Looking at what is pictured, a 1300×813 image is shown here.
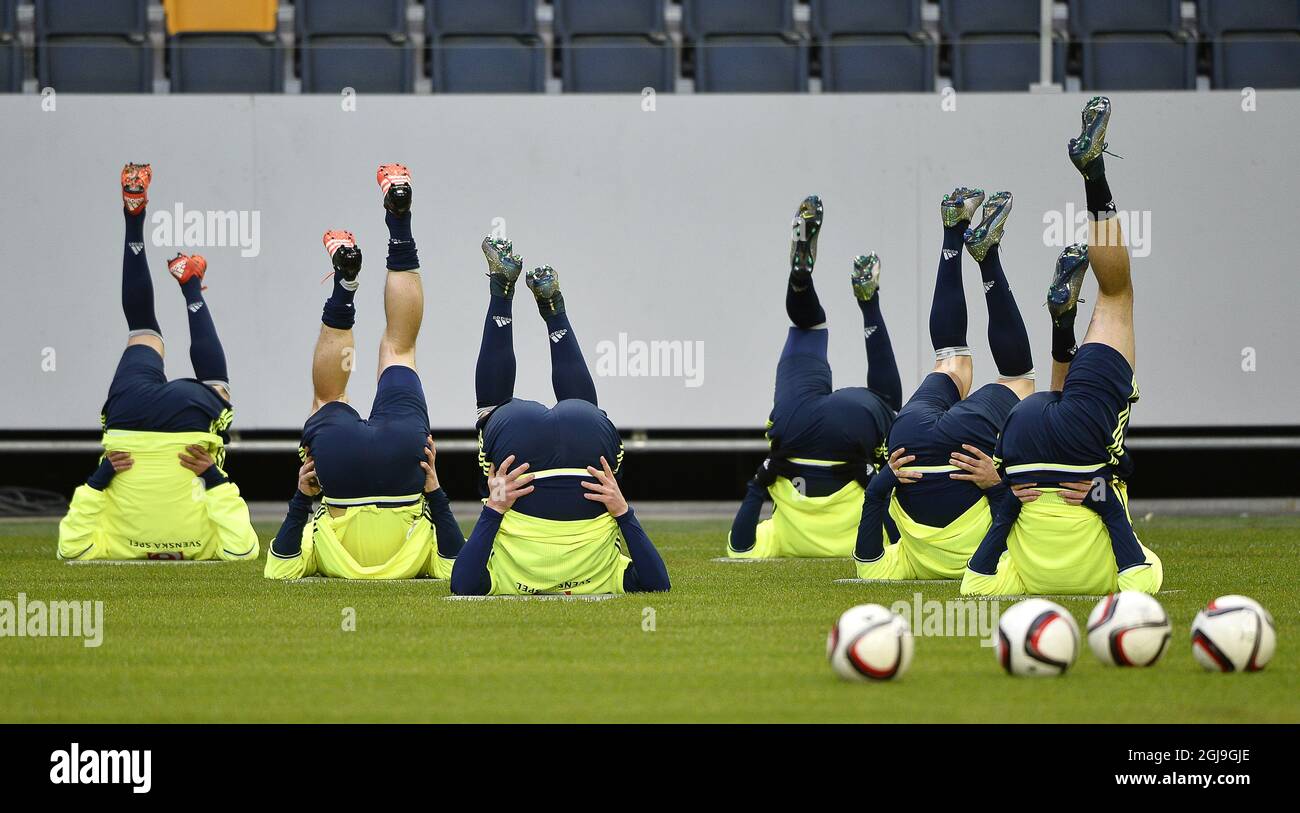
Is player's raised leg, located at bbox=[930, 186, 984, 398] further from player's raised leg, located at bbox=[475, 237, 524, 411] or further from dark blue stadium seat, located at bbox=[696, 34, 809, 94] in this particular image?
dark blue stadium seat, located at bbox=[696, 34, 809, 94]

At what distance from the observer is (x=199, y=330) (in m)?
10.8

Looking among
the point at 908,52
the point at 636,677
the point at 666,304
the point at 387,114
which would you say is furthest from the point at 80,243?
the point at 636,677

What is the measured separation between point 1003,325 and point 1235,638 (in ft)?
11.4

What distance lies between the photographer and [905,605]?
713 centimetres

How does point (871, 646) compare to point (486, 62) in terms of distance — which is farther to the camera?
point (486, 62)

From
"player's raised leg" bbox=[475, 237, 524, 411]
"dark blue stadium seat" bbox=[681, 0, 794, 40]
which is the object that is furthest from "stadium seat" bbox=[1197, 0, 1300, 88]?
"player's raised leg" bbox=[475, 237, 524, 411]

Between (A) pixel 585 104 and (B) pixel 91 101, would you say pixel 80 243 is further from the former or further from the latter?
(A) pixel 585 104

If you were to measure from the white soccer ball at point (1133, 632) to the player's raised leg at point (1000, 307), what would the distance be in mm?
3145

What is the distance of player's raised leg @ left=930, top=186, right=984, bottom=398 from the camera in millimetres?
9148

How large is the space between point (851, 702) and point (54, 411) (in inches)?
467

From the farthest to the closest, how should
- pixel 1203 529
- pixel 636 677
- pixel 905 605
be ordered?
pixel 1203 529, pixel 905 605, pixel 636 677

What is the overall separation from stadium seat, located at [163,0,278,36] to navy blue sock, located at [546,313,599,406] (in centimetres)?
861

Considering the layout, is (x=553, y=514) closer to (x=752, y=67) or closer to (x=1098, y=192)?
(x=1098, y=192)

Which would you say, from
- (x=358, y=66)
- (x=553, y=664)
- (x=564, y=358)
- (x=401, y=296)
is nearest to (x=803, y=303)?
(x=564, y=358)
